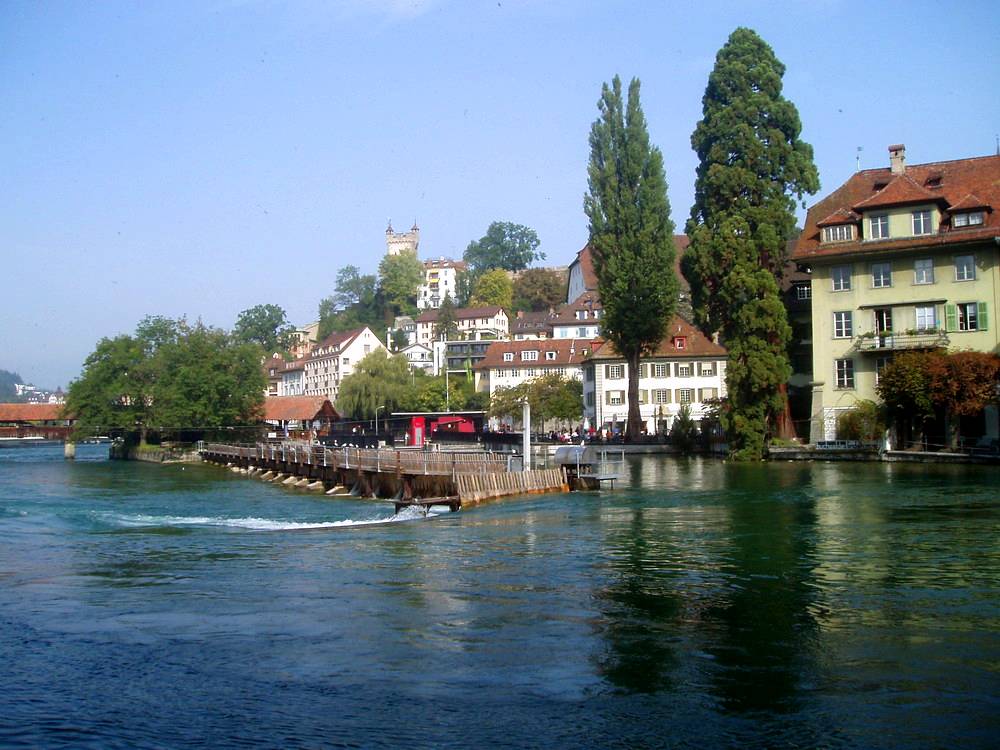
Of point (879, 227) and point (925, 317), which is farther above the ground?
point (879, 227)

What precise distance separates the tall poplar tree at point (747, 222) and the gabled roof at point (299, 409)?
61.7m

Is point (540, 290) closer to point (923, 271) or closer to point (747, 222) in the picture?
point (747, 222)

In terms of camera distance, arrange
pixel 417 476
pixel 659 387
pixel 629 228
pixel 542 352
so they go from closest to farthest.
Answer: pixel 417 476 < pixel 629 228 < pixel 659 387 < pixel 542 352

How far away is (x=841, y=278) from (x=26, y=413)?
114 m

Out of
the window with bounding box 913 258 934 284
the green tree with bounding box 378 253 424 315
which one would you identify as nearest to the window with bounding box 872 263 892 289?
the window with bounding box 913 258 934 284

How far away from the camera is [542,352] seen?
115375mm

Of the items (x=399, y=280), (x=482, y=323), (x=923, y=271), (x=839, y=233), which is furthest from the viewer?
(x=399, y=280)

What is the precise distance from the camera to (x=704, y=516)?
1199 inches

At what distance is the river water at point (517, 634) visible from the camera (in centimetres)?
1103

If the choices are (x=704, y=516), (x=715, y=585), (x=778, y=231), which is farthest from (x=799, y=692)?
(x=778, y=231)

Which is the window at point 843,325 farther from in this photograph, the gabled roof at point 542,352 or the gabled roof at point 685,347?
the gabled roof at point 542,352

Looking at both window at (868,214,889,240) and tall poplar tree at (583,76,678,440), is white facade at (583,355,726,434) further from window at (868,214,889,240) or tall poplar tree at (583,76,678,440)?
window at (868,214,889,240)

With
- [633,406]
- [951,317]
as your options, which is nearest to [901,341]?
[951,317]

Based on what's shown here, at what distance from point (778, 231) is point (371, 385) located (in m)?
58.9
